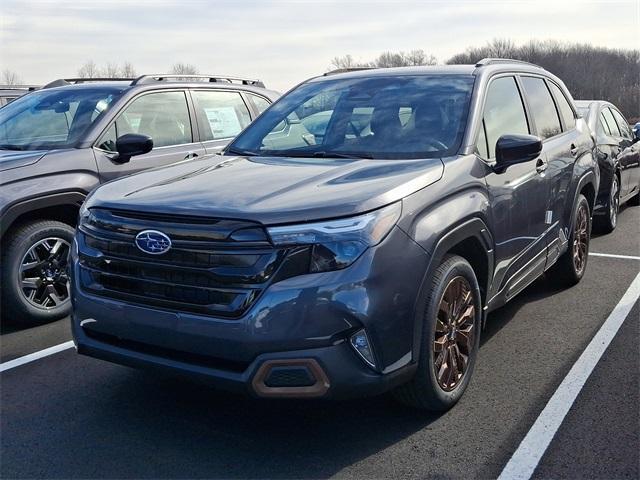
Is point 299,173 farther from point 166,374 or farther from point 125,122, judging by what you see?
point 125,122

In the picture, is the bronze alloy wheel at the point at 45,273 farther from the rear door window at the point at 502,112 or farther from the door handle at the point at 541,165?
the door handle at the point at 541,165

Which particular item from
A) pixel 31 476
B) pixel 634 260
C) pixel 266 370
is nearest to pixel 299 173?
pixel 266 370

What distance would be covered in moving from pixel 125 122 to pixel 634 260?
204 inches

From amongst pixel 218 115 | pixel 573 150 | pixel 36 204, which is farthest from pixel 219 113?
pixel 573 150

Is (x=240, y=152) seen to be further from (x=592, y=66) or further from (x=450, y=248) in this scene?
(x=592, y=66)

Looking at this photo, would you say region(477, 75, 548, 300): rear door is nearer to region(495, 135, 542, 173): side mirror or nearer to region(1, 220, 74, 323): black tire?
region(495, 135, 542, 173): side mirror

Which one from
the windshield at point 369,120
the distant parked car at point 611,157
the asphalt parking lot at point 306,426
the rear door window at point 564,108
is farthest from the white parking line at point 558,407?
the distant parked car at point 611,157

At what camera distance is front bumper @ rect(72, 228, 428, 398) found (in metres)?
2.88

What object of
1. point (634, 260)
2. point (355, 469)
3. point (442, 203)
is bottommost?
point (634, 260)

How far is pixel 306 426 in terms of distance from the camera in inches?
138

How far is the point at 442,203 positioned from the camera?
345 centimetres

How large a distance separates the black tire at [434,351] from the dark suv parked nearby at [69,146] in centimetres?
283

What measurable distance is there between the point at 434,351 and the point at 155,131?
3.80 meters

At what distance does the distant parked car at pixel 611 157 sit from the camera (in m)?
8.31
